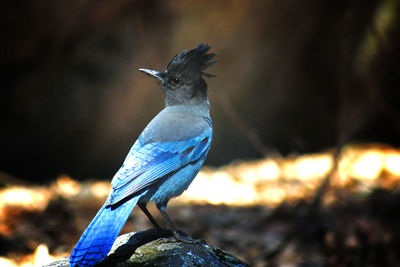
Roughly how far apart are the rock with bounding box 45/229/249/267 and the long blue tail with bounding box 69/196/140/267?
32cm

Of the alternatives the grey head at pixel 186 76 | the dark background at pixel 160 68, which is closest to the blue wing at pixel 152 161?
the grey head at pixel 186 76

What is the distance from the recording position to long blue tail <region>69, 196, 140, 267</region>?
212 centimetres

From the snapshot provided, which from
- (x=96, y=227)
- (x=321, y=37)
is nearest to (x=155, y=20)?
(x=321, y=37)

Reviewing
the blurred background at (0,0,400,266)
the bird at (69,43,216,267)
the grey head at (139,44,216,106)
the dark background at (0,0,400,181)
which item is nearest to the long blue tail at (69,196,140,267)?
the bird at (69,43,216,267)

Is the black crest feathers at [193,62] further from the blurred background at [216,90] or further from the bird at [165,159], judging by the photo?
the blurred background at [216,90]

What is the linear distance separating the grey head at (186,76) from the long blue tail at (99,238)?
1.03 meters

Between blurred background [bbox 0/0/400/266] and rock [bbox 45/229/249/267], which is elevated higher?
blurred background [bbox 0/0/400/266]

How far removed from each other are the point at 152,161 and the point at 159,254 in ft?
1.74

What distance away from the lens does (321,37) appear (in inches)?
301

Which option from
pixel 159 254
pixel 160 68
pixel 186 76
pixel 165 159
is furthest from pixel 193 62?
pixel 160 68

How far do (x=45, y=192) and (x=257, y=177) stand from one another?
3.06m

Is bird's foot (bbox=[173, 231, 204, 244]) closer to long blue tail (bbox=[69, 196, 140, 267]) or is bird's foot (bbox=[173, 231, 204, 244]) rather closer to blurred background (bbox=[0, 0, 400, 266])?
long blue tail (bbox=[69, 196, 140, 267])

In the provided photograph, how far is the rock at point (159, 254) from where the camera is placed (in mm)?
2502

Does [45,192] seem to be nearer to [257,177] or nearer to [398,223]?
[257,177]
